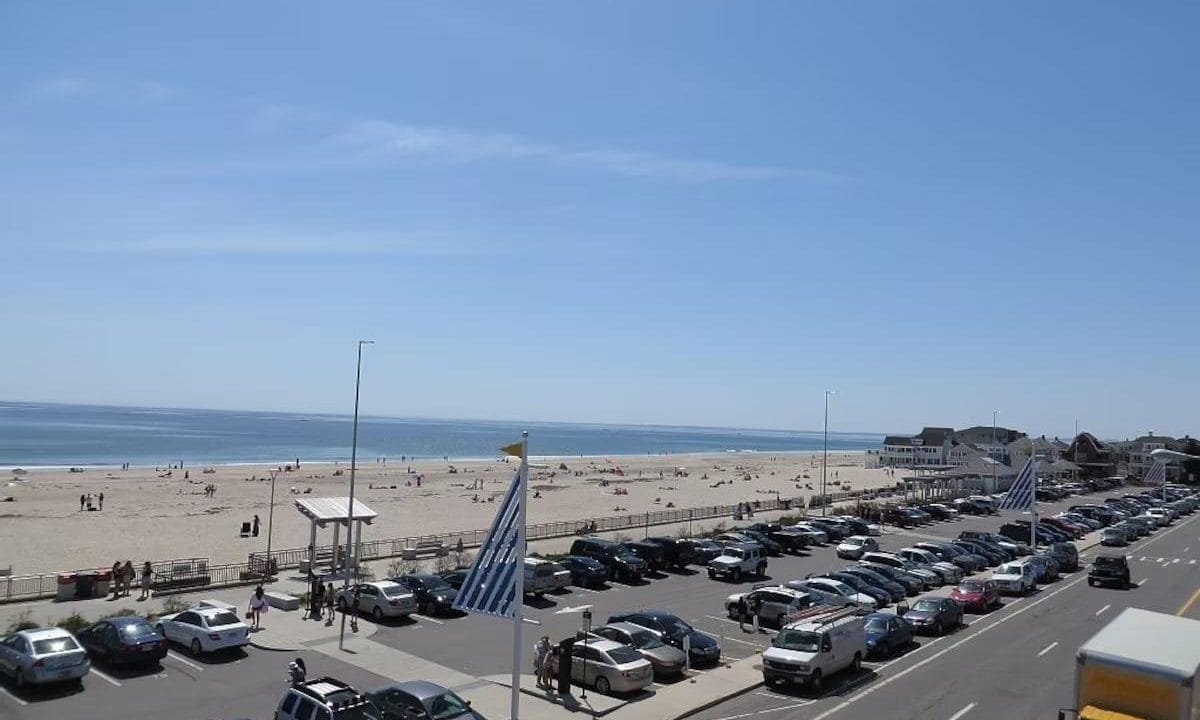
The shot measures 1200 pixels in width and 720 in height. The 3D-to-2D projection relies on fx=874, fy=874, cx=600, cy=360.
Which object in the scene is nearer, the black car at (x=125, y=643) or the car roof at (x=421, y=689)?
the car roof at (x=421, y=689)

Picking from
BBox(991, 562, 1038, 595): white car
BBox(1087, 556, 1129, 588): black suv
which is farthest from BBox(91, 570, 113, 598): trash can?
BBox(1087, 556, 1129, 588): black suv

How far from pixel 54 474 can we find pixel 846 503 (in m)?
82.2

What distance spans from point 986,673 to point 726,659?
22.8ft

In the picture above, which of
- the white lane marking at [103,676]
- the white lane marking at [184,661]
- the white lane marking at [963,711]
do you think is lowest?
the white lane marking at [184,661]

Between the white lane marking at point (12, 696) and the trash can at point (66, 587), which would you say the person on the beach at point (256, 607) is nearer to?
the white lane marking at point (12, 696)

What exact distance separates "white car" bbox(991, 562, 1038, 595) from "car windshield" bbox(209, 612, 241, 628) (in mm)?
29416

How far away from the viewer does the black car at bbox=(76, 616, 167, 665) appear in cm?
2161

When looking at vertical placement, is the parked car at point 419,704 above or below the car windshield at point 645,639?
above

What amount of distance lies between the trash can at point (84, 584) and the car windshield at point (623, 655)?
20036mm

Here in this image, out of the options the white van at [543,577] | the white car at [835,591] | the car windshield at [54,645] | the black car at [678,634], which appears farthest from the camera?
the white van at [543,577]

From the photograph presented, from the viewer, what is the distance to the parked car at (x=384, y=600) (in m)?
28.2

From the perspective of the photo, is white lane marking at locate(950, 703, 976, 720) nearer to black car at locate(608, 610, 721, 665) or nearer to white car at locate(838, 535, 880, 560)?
black car at locate(608, 610, 721, 665)

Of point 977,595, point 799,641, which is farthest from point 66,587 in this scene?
point 977,595

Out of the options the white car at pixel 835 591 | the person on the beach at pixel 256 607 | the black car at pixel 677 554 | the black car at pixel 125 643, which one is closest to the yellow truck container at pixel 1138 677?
the white car at pixel 835 591
